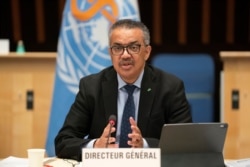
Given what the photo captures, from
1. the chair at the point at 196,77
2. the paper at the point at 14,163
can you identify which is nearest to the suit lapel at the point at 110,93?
the paper at the point at 14,163

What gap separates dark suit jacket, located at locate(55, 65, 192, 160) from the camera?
2775 mm

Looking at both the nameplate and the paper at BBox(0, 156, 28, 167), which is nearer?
the nameplate

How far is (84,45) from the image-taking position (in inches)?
167

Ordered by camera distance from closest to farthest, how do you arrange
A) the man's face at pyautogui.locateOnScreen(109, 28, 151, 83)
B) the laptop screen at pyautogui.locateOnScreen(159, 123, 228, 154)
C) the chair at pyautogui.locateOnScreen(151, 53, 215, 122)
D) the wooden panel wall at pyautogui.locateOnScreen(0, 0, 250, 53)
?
the laptop screen at pyautogui.locateOnScreen(159, 123, 228, 154) < the man's face at pyautogui.locateOnScreen(109, 28, 151, 83) < the chair at pyautogui.locateOnScreen(151, 53, 215, 122) < the wooden panel wall at pyautogui.locateOnScreen(0, 0, 250, 53)

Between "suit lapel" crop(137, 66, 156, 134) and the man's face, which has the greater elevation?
the man's face

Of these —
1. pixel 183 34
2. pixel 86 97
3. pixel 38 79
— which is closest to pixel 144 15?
pixel 183 34

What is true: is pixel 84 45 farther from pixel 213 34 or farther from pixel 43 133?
pixel 213 34

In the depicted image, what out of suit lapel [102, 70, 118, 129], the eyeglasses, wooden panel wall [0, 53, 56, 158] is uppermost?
the eyeglasses

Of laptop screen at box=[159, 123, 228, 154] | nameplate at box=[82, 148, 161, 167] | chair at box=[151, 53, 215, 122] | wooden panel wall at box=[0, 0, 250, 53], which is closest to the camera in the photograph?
nameplate at box=[82, 148, 161, 167]

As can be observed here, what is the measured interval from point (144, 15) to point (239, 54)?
2.47 m

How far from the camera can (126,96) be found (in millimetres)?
2830

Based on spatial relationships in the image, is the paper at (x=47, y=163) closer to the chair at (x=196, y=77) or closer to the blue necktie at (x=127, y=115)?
the blue necktie at (x=127, y=115)

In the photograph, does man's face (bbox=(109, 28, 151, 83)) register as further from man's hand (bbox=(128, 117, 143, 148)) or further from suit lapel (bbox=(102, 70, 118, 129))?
man's hand (bbox=(128, 117, 143, 148))

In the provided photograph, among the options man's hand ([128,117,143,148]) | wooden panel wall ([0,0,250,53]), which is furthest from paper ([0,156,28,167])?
wooden panel wall ([0,0,250,53])
